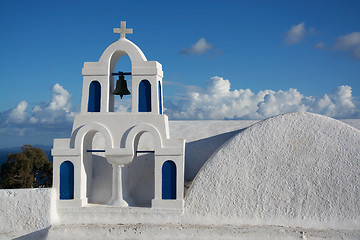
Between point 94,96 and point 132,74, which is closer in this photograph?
point 132,74

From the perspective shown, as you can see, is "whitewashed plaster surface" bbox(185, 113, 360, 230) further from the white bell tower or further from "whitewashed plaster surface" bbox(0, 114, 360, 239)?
the white bell tower

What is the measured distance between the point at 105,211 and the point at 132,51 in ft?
16.5

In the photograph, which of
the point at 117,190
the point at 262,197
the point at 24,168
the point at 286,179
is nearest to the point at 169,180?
the point at 117,190

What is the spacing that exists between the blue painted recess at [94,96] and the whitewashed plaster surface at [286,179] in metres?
3.97

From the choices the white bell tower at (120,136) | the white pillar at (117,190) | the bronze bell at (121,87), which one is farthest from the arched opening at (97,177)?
the bronze bell at (121,87)

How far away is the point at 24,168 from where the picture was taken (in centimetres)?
2427

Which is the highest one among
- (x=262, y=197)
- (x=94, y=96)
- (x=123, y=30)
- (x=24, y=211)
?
(x=123, y=30)

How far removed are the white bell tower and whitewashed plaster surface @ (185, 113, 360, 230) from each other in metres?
0.96

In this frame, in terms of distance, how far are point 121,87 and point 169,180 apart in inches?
138

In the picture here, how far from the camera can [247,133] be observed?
468 inches

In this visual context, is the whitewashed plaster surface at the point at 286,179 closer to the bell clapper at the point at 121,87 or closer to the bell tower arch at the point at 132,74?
the bell tower arch at the point at 132,74

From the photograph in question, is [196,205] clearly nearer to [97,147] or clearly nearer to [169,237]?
[169,237]

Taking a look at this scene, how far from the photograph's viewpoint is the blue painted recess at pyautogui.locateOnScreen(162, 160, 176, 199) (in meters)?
11.5

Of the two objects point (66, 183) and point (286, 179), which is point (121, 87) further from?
point (286, 179)
